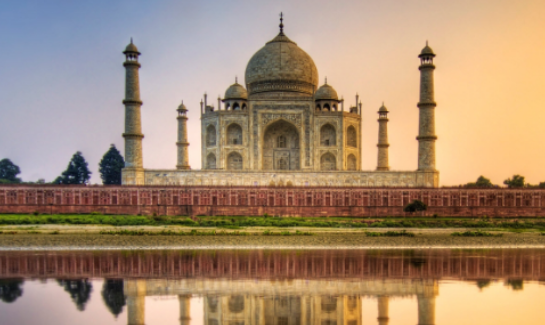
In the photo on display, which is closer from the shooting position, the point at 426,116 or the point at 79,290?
the point at 79,290

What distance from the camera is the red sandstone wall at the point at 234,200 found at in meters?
33.3

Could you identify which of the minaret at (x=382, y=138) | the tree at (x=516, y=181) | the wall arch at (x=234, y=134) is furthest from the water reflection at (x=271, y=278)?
the tree at (x=516, y=181)

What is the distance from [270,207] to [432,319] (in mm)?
23632

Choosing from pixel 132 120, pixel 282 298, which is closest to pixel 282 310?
pixel 282 298

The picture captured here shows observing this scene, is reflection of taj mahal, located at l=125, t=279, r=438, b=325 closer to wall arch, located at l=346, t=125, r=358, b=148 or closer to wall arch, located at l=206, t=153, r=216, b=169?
wall arch, located at l=206, t=153, r=216, b=169

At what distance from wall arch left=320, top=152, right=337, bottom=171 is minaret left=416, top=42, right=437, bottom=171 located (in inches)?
278

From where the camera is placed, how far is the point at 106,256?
18.5 m

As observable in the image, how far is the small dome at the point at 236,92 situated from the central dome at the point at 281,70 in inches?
54.8

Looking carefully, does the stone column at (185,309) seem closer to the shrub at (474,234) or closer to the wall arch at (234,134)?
the shrub at (474,234)

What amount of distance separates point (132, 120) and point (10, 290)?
25.0m

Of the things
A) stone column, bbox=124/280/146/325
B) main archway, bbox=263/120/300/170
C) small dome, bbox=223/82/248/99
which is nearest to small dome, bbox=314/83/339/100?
main archway, bbox=263/120/300/170

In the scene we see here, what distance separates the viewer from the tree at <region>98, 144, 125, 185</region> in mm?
45844

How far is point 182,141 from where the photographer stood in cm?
4481

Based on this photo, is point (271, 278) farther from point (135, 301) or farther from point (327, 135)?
point (327, 135)
